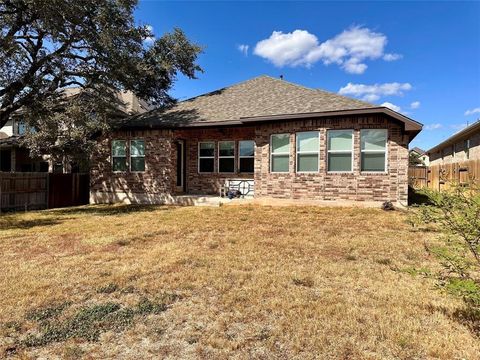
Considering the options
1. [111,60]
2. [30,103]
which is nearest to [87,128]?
[30,103]

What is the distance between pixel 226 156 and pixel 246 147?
1.06 meters

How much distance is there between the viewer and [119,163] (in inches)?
598

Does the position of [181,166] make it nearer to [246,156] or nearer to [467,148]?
[246,156]

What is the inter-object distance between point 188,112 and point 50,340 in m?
13.4

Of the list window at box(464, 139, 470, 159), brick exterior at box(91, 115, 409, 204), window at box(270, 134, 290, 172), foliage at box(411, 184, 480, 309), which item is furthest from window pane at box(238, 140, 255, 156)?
window at box(464, 139, 470, 159)

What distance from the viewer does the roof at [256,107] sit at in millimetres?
11430

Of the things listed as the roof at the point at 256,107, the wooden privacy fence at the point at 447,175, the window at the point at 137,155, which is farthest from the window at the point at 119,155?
the wooden privacy fence at the point at 447,175

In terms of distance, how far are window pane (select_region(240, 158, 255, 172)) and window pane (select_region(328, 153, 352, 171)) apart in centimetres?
394

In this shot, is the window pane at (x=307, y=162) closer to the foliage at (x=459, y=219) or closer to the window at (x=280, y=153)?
the window at (x=280, y=153)

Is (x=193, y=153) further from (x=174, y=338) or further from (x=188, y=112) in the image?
(x=174, y=338)

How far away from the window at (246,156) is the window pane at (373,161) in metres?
5.00

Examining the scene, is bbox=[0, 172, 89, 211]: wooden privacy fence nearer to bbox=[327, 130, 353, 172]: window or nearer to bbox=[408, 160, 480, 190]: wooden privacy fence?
bbox=[327, 130, 353, 172]: window

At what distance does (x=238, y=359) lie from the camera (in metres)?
2.76

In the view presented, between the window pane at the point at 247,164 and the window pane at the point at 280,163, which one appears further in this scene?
the window pane at the point at 247,164
